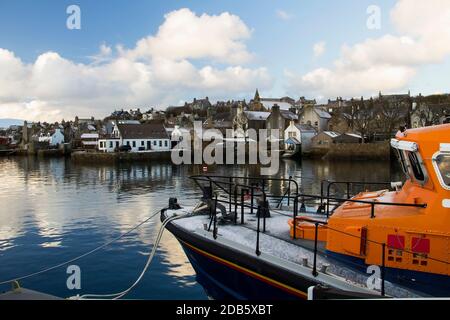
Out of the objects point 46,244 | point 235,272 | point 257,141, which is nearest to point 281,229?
point 235,272

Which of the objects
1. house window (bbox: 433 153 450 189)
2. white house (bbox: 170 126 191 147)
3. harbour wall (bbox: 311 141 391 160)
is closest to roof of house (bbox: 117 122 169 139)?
white house (bbox: 170 126 191 147)

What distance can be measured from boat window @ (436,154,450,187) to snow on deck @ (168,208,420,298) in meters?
1.82

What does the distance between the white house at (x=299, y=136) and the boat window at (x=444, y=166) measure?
222ft

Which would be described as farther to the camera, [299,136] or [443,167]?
[299,136]

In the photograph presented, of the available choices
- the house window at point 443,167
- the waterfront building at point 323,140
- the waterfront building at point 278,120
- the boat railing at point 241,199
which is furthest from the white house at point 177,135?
the house window at point 443,167

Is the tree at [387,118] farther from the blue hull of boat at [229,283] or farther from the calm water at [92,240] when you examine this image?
the blue hull of boat at [229,283]

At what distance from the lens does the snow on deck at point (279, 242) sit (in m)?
6.65

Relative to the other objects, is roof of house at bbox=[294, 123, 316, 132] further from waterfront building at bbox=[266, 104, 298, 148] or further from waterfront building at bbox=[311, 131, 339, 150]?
waterfront building at bbox=[266, 104, 298, 148]

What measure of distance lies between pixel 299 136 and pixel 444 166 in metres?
70.5

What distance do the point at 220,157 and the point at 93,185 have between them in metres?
37.8

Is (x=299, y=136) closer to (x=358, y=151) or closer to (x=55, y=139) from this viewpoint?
(x=358, y=151)

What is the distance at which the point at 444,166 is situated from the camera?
245 inches

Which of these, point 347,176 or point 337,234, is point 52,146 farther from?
point 337,234

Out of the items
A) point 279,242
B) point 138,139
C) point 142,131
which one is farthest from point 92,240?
point 142,131
